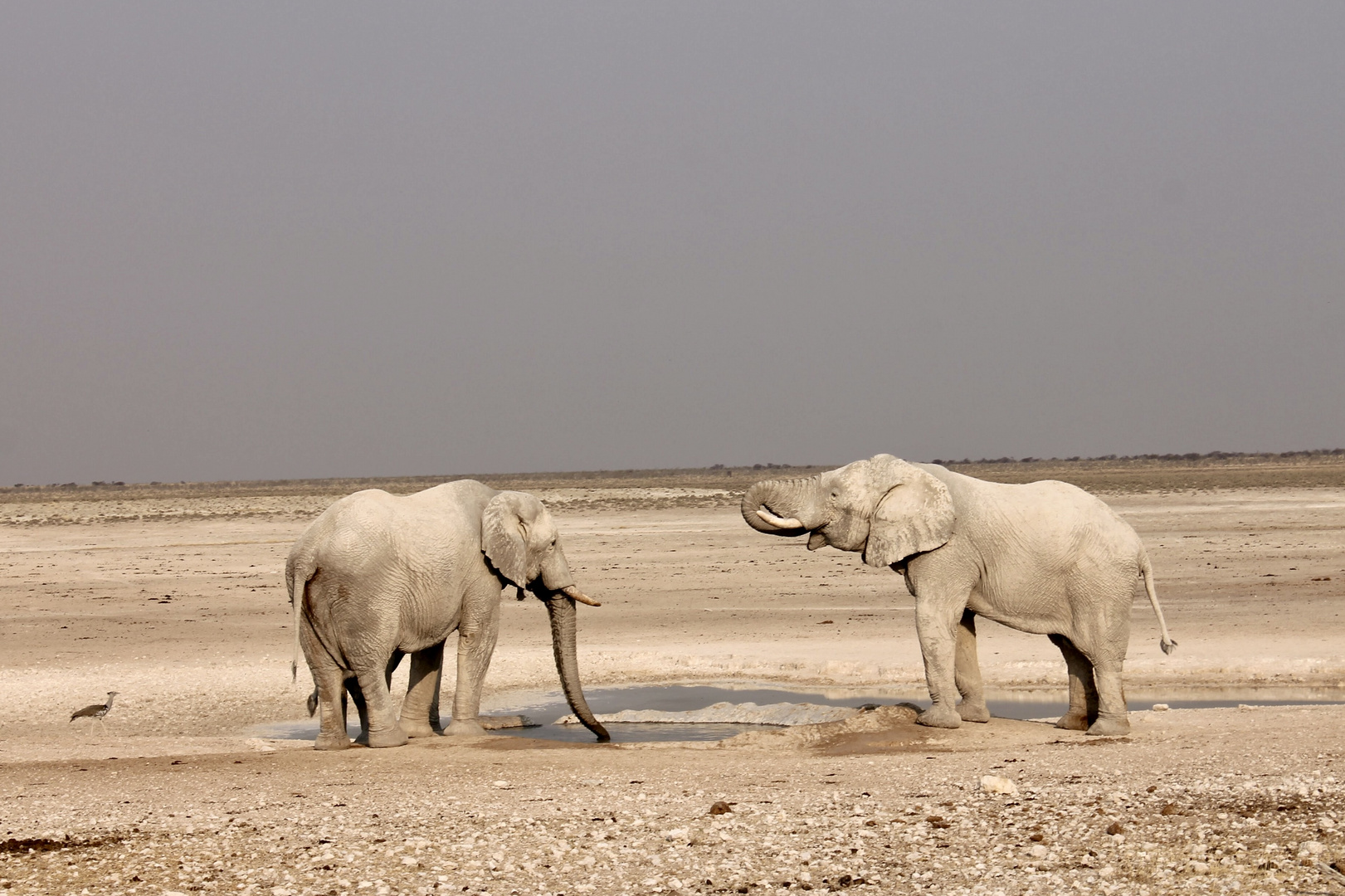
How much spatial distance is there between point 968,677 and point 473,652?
469cm

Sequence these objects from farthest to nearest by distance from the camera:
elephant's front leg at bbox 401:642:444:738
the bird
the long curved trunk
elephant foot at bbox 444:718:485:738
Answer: the bird < the long curved trunk < elephant's front leg at bbox 401:642:444:738 < elephant foot at bbox 444:718:485:738

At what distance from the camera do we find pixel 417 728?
13609mm

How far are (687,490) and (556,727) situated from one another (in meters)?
61.1

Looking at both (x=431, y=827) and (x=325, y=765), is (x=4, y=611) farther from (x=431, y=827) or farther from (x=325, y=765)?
(x=431, y=827)

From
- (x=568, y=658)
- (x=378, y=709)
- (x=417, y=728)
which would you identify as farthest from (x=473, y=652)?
(x=378, y=709)

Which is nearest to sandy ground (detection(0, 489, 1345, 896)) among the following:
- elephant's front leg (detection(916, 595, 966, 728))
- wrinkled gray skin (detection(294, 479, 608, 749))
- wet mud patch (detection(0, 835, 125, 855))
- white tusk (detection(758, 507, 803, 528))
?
wet mud patch (detection(0, 835, 125, 855))

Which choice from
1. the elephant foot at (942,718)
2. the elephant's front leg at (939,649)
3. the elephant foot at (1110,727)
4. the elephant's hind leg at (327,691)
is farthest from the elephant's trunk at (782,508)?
the elephant's hind leg at (327,691)

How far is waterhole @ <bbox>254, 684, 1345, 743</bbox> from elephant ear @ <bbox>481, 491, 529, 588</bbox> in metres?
1.77

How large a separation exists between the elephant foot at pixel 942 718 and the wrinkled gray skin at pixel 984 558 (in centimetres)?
1

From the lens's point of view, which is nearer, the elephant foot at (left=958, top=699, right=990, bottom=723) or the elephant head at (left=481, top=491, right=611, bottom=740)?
the elephant foot at (left=958, top=699, right=990, bottom=723)

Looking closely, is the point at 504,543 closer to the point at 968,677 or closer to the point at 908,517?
the point at 908,517

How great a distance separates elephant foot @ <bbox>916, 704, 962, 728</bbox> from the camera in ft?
40.4

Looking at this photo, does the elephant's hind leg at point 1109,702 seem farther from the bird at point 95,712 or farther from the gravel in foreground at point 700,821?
the bird at point 95,712

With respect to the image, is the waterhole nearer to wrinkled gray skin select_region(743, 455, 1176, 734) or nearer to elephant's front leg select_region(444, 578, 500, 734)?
elephant's front leg select_region(444, 578, 500, 734)
